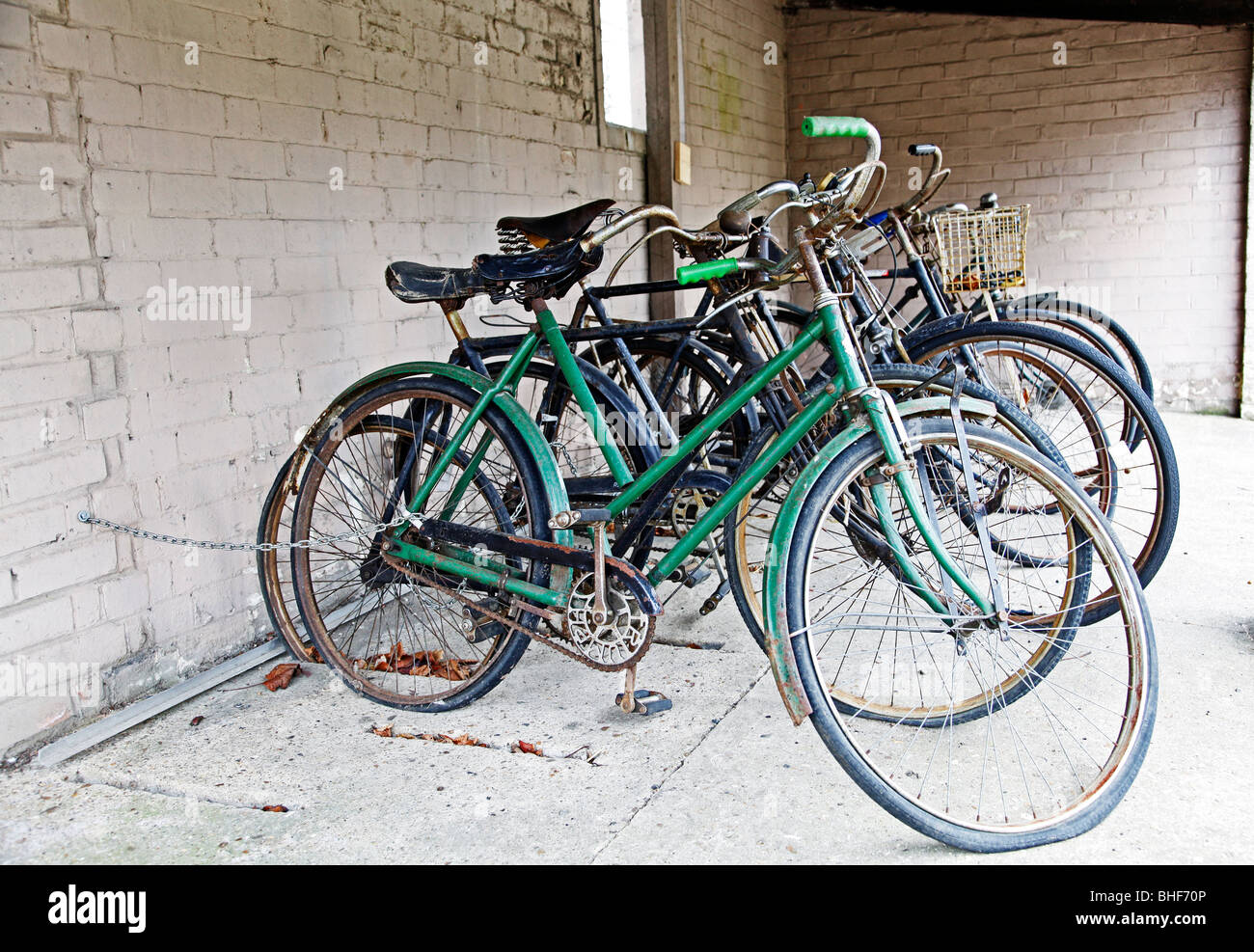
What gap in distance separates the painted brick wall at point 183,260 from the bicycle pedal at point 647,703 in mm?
1167

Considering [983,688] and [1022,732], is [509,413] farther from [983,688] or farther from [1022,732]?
[1022,732]

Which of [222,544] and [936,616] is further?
[222,544]

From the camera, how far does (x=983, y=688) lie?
233 cm

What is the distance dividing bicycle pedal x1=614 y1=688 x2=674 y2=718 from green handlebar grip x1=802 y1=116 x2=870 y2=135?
133 cm

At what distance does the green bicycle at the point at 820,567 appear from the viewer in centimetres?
190

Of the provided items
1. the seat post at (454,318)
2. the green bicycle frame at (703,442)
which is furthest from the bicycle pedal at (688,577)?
the seat post at (454,318)

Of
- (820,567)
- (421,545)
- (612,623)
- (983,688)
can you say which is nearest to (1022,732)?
(983,688)

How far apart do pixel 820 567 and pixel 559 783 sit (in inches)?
29.4

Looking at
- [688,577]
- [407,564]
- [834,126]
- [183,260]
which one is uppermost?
[834,126]

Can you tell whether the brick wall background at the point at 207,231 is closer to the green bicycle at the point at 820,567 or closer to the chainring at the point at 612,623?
the green bicycle at the point at 820,567

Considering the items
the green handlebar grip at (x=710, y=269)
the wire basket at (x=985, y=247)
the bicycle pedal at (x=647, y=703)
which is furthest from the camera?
the wire basket at (x=985, y=247)

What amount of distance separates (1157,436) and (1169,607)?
64 cm
